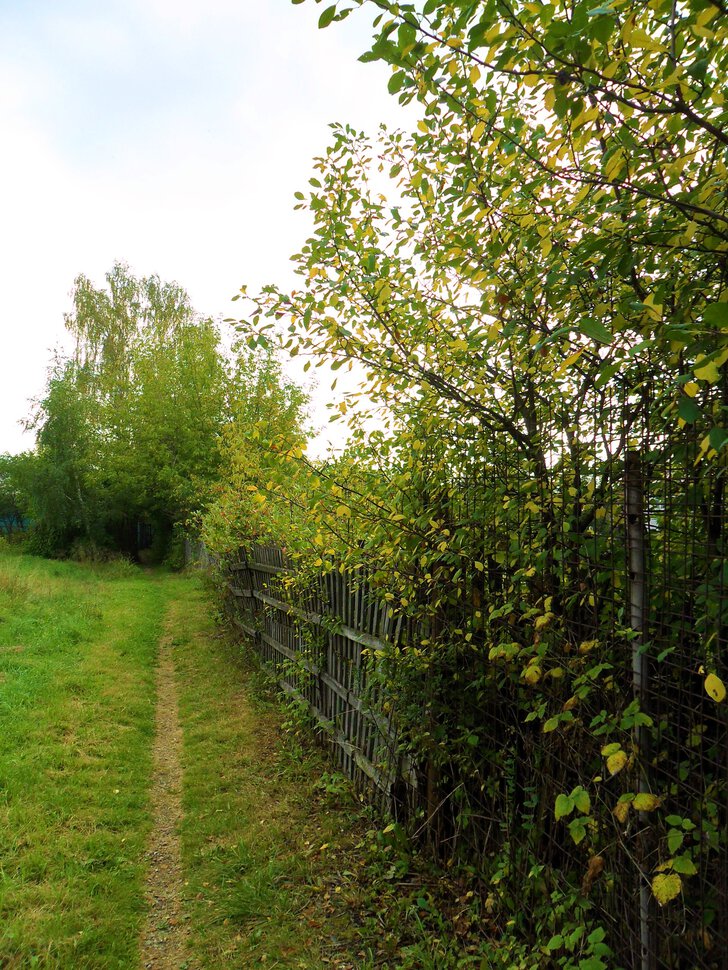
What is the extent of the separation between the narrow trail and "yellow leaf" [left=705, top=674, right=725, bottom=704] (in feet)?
10.5

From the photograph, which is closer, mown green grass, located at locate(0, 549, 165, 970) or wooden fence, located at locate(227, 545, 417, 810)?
mown green grass, located at locate(0, 549, 165, 970)

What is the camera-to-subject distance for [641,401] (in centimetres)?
204

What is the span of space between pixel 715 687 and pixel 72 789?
521 cm

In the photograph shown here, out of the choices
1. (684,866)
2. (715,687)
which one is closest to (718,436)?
(715,687)

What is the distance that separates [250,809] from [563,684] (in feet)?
10.5

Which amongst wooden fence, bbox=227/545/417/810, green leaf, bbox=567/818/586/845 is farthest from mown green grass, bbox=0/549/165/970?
green leaf, bbox=567/818/586/845

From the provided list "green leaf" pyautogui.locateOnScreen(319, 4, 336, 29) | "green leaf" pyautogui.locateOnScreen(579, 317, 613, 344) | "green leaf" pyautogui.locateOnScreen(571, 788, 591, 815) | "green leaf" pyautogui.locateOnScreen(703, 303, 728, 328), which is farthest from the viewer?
"green leaf" pyautogui.locateOnScreen(571, 788, 591, 815)

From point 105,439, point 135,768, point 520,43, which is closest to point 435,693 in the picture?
point 520,43

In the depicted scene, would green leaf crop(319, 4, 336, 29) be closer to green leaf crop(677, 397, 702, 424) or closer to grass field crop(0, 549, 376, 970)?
green leaf crop(677, 397, 702, 424)

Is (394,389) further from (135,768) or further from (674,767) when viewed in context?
(135,768)

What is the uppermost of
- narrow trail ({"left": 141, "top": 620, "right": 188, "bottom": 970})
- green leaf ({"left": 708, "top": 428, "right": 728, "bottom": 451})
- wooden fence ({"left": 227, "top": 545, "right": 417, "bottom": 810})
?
green leaf ({"left": 708, "top": 428, "right": 728, "bottom": 451})

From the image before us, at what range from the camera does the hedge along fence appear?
1915mm

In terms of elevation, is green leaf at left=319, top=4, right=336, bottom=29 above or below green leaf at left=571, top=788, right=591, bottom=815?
above

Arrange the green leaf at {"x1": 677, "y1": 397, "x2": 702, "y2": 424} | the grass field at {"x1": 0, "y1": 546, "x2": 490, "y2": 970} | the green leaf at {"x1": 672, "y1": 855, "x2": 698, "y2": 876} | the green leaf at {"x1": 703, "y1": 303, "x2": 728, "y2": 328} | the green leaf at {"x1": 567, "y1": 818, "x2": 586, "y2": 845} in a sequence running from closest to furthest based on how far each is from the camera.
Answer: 1. the green leaf at {"x1": 703, "y1": 303, "x2": 728, "y2": 328}
2. the green leaf at {"x1": 677, "y1": 397, "x2": 702, "y2": 424}
3. the green leaf at {"x1": 672, "y1": 855, "x2": 698, "y2": 876}
4. the green leaf at {"x1": 567, "y1": 818, "x2": 586, "y2": 845}
5. the grass field at {"x1": 0, "y1": 546, "x2": 490, "y2": 970}
